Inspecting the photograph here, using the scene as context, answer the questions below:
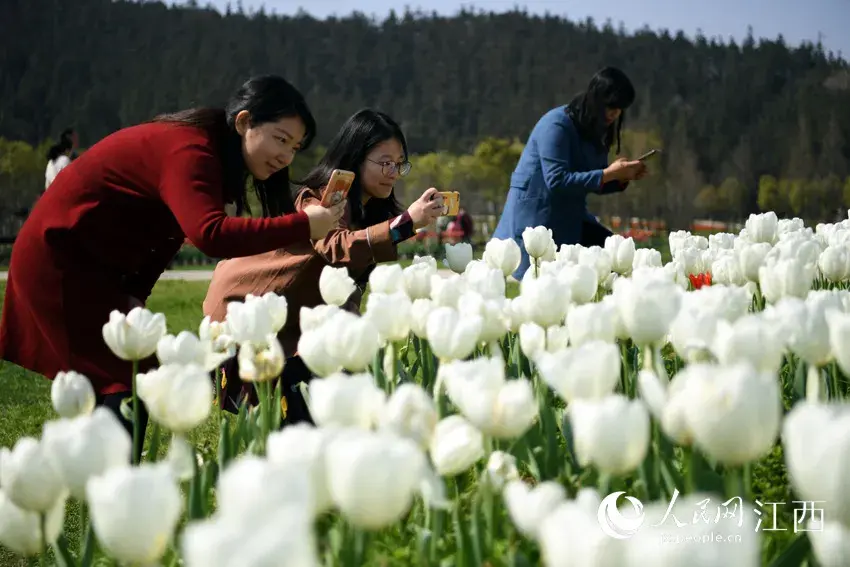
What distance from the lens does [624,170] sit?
5004 mm

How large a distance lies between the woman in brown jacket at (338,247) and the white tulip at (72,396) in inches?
66.2

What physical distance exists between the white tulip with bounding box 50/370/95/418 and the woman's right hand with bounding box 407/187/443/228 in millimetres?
1741

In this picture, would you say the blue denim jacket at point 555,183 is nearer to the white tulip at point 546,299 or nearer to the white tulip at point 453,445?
the white tulip at point 546,299

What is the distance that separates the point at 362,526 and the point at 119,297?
88.7 inches

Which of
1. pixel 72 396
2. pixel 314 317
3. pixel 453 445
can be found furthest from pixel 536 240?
pixel 453 445

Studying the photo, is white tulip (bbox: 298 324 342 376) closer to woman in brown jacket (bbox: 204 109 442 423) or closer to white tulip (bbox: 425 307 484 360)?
white tulip (bbox: 425 307 484 360)

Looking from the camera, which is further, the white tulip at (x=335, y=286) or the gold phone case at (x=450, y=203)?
the gold phone case at (x=450, y=203)

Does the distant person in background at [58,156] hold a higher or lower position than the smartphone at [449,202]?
higher

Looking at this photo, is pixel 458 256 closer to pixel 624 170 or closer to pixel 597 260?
pixel 597 260

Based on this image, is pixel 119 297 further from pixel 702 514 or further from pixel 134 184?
pixel 702 514

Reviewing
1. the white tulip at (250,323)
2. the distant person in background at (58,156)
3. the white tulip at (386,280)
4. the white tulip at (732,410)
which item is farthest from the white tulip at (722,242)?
the distant person in background at (58,156)

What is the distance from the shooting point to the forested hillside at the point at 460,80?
74875 millimetres

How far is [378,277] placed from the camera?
2.34 metres

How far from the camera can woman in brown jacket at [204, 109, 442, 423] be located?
3.42 meters
